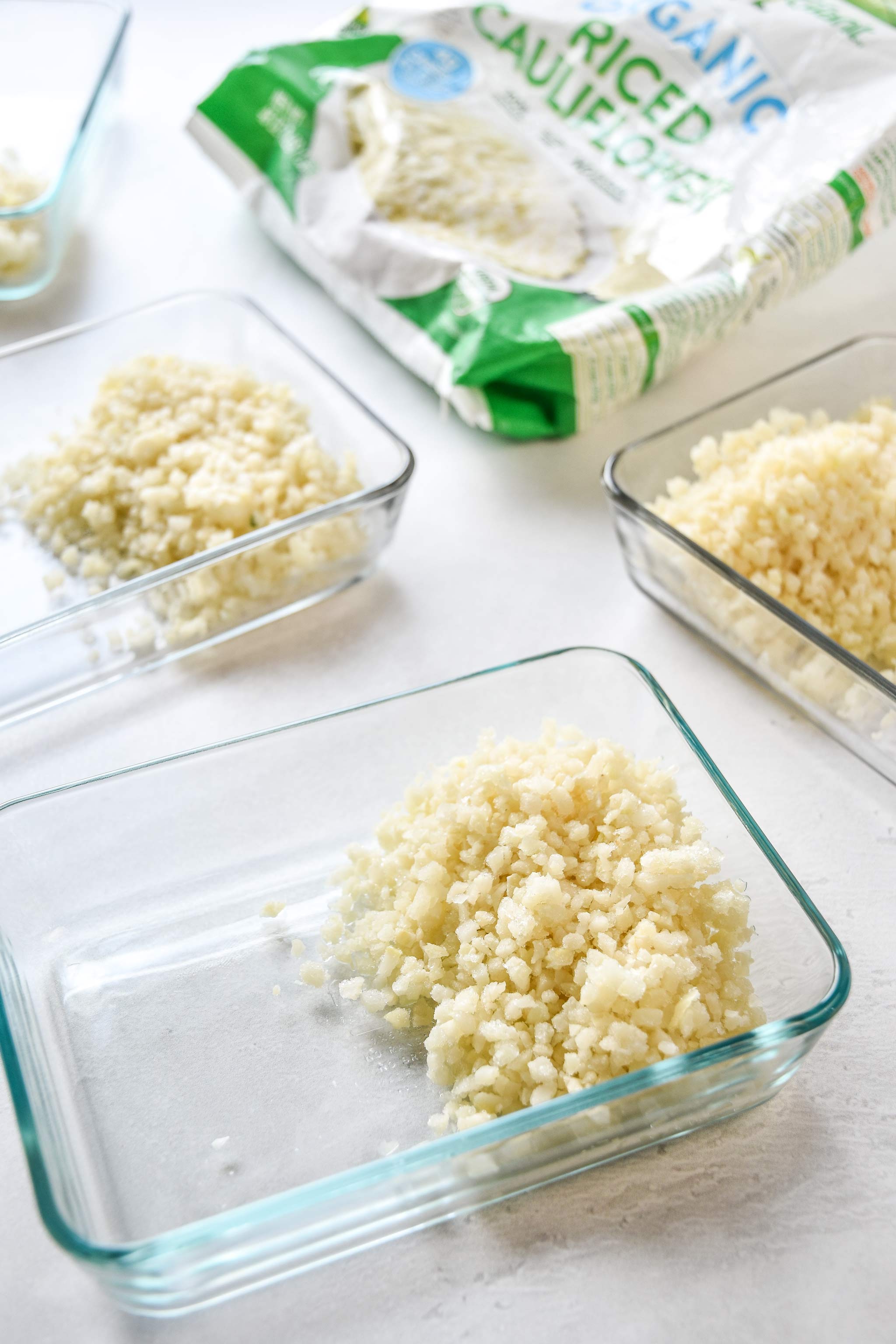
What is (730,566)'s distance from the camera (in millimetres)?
853

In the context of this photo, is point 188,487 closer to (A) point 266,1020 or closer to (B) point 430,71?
(A) point 266,1020

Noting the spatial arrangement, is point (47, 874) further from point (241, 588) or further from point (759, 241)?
point (759, 241)

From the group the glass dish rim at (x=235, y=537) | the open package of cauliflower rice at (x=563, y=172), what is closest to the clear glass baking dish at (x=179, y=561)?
the glass dish rim at (x=235, y=537)

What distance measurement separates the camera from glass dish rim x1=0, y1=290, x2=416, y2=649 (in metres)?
0.82

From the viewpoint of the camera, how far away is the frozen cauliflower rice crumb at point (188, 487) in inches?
35.3

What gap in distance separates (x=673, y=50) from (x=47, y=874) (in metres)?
1.04

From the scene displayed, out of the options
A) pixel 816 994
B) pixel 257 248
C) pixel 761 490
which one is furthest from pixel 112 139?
pixel 816 994

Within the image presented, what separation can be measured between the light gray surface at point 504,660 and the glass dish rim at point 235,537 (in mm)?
83

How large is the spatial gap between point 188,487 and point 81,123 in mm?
576

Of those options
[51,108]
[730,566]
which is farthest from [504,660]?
[51,108]

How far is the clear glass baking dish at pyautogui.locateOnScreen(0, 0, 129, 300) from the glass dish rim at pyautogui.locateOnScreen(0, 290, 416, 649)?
0.15 meters

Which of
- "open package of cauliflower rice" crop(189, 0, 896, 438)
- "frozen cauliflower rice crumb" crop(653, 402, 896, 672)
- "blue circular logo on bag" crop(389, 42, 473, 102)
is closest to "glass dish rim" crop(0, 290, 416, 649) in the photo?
"open package of cauliflower rice" crop(189, 0, 896, 438)

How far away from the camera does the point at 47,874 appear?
0.71 m

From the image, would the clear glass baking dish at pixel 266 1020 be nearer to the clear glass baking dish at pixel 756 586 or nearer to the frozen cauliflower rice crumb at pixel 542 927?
the frozen cauliflower rice crumb at pixel 542 927
